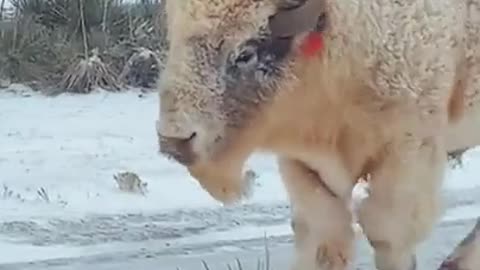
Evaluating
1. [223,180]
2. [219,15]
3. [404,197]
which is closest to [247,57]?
[219,15]

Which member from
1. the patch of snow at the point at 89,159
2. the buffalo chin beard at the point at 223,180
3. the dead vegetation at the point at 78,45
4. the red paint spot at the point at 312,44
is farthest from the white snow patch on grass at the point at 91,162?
the red paint spot at the point at 312,44

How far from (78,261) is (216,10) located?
2.87 metres

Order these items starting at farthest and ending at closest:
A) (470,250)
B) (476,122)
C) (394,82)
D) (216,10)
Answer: (470,250)
(476,122)
(394,82)
(216,10)

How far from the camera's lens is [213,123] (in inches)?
164

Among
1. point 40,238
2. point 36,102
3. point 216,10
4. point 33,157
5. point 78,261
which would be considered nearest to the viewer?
point 216,10

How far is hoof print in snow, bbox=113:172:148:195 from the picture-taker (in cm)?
808

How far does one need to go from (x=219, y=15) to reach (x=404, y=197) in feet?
3.58

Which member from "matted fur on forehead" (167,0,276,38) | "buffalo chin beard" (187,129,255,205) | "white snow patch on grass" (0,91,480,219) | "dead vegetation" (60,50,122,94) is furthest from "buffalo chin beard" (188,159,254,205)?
"dead vegetation" (60,50,122,94)

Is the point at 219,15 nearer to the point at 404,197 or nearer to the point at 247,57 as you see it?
the point at 247,57

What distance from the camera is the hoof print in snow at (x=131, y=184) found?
808cm

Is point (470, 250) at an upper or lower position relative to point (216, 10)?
lower

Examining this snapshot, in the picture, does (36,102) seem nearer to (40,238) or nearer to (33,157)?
(33,157)

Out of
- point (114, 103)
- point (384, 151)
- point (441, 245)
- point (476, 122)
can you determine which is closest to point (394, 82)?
point (384, 151)

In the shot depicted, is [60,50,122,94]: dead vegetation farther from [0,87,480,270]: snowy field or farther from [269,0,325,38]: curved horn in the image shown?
[269,0,325,38]: curved horn
